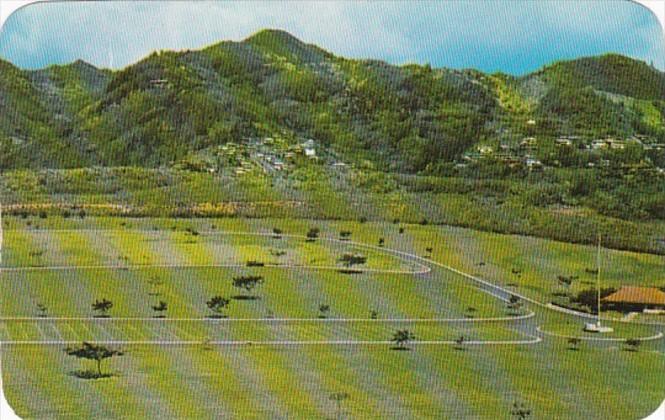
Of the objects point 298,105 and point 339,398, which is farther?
point 298,105

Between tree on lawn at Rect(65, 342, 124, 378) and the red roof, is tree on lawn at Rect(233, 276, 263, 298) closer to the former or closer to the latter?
tree on lawn at Rect(65, 342, 124, 378)

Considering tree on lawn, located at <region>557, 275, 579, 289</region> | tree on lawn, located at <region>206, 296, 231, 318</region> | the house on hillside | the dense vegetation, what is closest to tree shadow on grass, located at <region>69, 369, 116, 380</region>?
tree on lawn, located at <region>206, 296, 231, 318</region>

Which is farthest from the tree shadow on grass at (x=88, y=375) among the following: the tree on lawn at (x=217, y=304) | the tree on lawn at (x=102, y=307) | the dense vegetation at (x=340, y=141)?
the dense vegetation at (x=340, y=141)

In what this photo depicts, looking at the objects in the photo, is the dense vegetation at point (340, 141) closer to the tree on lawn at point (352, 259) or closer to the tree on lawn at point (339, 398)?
the tree on lawn at point (352, 259)

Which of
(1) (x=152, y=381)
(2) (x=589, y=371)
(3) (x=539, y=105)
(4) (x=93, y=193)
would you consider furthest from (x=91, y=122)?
(2) (x=589, y=371)

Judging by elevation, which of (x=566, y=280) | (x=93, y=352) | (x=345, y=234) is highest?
(x=345, y=234)

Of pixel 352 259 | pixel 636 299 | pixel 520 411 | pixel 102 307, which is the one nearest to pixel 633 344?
pixel 636 299

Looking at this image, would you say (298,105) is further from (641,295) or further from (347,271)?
(641,295)
